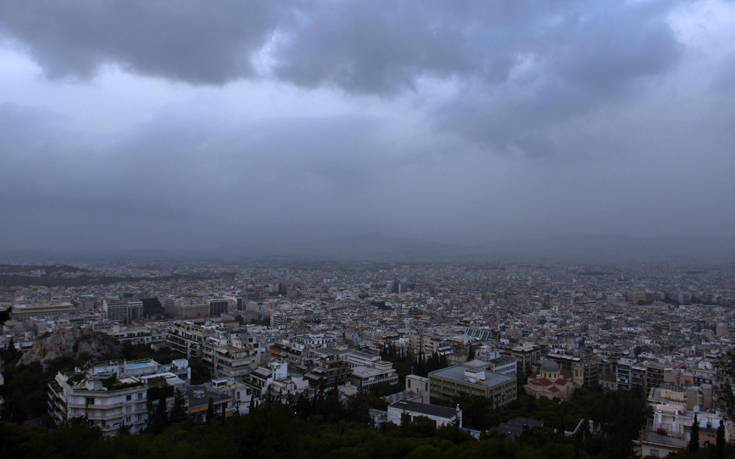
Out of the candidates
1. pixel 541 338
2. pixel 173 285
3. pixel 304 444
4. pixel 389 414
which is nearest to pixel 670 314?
pixel 541 338

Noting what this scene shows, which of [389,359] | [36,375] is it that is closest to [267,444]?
[36,375]

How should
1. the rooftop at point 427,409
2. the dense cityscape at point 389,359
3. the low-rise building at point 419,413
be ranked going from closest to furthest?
the dense cityscape at point 389,359, the low-rise building at point 419,413, the rooftop at point 427,409

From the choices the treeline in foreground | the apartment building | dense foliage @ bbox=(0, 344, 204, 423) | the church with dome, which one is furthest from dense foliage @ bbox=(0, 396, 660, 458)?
the church with dome

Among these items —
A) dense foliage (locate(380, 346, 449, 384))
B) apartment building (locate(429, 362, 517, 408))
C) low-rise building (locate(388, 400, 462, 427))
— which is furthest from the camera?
dense foliage (locate(380, 346, 449, 384))

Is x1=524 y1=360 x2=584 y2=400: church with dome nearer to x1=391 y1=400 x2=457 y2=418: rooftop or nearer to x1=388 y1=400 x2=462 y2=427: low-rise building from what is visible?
x1=388 y1=400 x2=462 y2=427: low-rise building

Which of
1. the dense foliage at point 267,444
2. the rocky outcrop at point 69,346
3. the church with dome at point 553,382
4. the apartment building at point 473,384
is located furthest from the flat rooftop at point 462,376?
the rocky outcrop at point 69,346

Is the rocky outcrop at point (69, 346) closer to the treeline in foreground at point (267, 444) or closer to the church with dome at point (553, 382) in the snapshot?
the treeline in foreground at point (267, 444)
